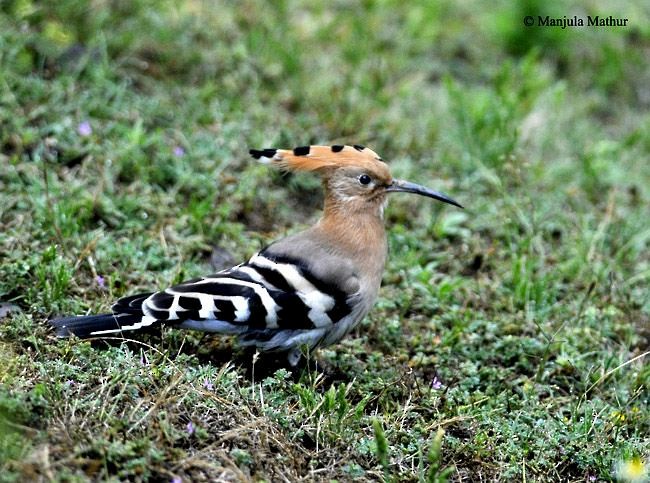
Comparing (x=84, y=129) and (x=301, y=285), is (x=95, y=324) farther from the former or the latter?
(x=84, y=129)

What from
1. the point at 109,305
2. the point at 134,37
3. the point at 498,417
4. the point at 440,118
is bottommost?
the point at 498,417

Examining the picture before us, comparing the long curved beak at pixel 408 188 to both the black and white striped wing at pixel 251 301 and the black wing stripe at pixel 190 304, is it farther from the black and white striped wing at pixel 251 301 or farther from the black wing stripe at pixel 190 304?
the black wing stripe at pixel 190 304

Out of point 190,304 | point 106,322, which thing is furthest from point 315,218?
point 106,322

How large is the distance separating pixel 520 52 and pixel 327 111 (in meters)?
1.96

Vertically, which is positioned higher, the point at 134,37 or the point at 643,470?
the point at 134,37

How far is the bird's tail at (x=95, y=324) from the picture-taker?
3.18 metres

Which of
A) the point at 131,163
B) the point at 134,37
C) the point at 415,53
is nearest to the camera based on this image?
the point at 131,163

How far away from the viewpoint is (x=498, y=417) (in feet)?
11.0

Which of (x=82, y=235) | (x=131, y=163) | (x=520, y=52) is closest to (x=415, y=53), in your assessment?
(x=520, y=52)

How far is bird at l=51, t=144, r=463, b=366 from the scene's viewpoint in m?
3.24

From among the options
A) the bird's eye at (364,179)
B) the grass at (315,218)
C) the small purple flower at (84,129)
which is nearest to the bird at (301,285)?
the bird's eye at (364,179)

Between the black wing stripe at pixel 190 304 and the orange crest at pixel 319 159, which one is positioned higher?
the orange crest at pixel 319 159

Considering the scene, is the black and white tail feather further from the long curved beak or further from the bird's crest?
the long curved beak

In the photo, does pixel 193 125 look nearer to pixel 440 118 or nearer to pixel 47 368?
pixel 440 118
